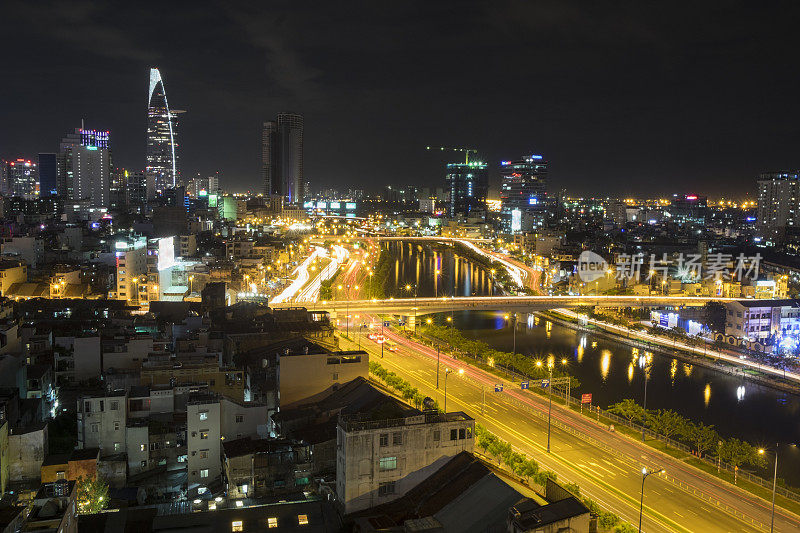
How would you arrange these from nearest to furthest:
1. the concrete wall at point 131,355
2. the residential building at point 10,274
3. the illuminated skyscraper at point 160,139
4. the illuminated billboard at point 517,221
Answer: the concrete wall at point 131,355
the residential building at point 10,274
the illuminated billboard at point 517,221
the illuminated skyscraper at point 160,139

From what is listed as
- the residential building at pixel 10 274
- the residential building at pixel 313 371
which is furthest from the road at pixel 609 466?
the residential building at pixel 10 274

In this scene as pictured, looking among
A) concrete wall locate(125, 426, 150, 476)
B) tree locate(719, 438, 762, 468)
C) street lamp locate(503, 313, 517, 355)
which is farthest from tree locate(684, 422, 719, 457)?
concrete wall locate(125, 426, 150, 476)

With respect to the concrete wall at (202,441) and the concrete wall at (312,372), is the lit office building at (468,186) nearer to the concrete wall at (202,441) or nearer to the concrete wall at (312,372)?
the concrete wall at (312,372)

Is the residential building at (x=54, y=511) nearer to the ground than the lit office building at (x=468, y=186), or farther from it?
nearer to the ground

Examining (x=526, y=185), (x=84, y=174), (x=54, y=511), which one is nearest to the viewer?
(x=54, y=511)

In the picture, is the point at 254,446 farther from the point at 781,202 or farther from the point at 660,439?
the point at 781,202

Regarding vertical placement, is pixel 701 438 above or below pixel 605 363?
above

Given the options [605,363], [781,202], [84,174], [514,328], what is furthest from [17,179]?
[781,202]
